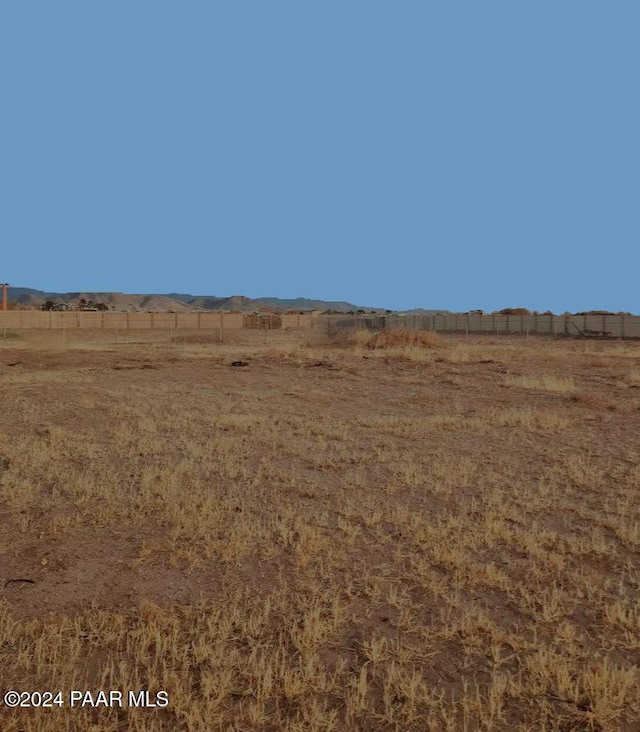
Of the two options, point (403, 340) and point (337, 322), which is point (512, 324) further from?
point (403, 340)

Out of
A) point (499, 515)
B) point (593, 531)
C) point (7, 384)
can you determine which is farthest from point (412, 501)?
point (7, 384)

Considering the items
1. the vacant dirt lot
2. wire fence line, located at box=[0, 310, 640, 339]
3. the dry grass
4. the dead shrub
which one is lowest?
→ the vacant dirt lot

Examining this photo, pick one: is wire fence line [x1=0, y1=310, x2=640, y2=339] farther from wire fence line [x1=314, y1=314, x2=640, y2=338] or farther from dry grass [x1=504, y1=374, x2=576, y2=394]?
dry grass [x1=504, y1=374, x2=576, y2=394]

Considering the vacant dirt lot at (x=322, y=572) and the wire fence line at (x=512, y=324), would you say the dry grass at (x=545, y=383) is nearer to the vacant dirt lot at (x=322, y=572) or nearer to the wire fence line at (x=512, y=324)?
the vacant dirt lot at (x=322, y=572)

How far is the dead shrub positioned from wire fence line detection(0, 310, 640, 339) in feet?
41.8

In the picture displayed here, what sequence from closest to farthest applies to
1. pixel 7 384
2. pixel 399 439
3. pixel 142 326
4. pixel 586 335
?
pixel 399 439
pixel 7 384
pixel 586 335
pixel 142 326

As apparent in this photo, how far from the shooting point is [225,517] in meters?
7.00

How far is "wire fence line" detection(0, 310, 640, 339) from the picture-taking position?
51.2 m

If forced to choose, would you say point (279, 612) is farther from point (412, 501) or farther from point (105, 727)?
point (412, 501)

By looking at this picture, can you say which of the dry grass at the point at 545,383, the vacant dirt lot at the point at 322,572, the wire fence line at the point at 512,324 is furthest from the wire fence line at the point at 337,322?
the vacant dirt lot at the point at 322,572

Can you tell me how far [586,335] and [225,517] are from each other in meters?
50.3

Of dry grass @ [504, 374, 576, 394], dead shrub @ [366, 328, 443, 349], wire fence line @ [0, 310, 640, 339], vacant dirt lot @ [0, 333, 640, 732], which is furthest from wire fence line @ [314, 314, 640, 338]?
vacant dirt lot @ [0, 333, 640, 732]

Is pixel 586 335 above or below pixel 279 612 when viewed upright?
above

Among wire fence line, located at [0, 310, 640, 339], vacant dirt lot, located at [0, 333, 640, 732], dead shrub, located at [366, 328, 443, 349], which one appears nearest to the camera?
vacant dirt lot, located at [0, 333, 640, 732]
